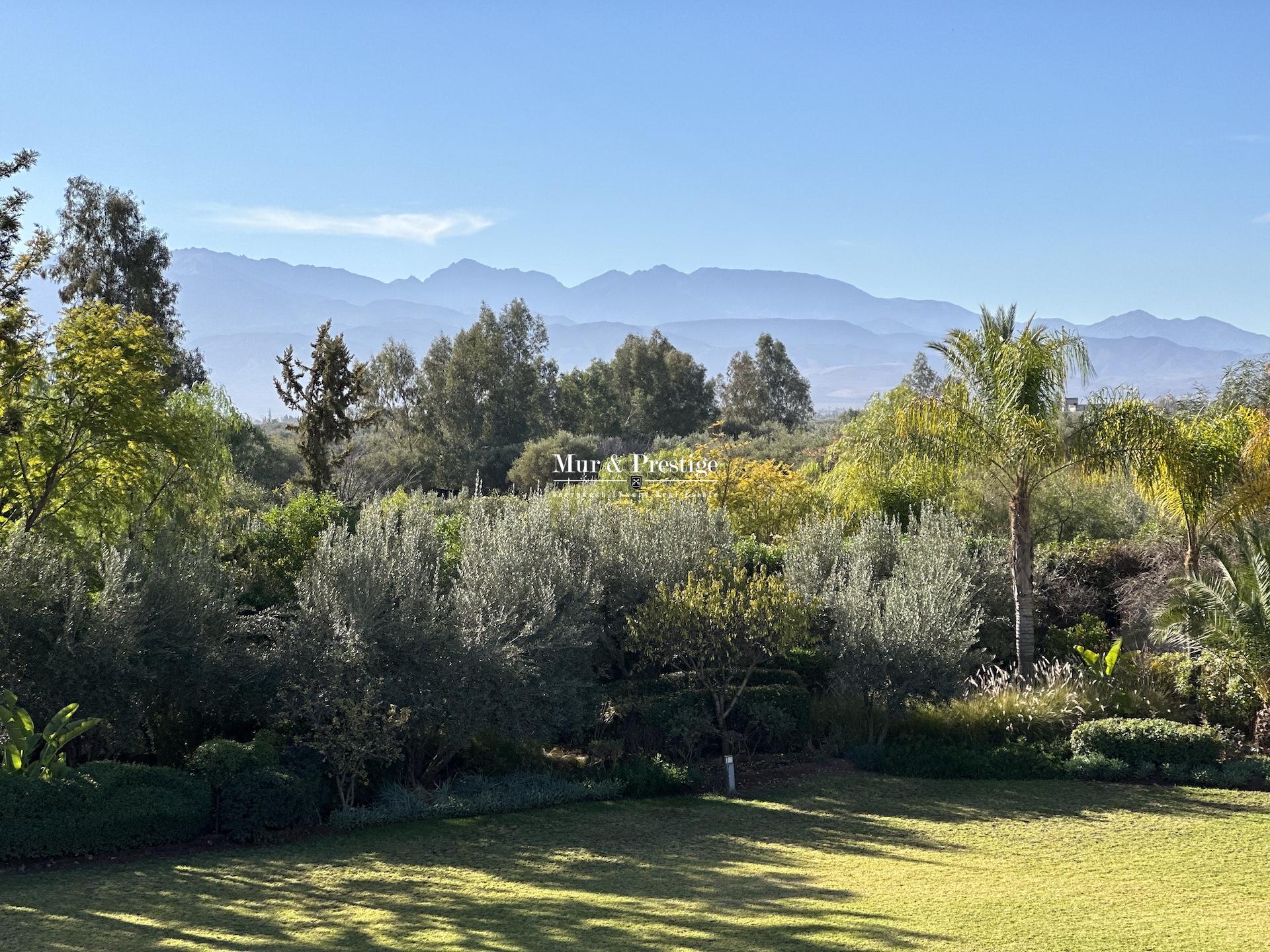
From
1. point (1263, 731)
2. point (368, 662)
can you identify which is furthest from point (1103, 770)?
point (368, 662)

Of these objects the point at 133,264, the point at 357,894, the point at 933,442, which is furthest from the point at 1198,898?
the point at 133,264

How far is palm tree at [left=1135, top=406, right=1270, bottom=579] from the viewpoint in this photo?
15.4 metres

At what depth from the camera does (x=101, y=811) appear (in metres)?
9.32

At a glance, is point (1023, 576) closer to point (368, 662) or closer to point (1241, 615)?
point (1241, 615)

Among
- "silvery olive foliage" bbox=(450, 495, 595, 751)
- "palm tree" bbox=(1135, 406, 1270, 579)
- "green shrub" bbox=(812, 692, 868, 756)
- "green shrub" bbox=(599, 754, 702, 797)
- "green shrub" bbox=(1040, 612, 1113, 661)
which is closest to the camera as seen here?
"silvery olive foliage" bbox=(450, 495, 595, 751)

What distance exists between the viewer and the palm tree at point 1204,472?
1541 cm

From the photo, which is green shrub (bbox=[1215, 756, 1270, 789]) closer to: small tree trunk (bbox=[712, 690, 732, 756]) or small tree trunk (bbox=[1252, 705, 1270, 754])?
small tree trunk (bbox=[1252, 705, 1270, 754])

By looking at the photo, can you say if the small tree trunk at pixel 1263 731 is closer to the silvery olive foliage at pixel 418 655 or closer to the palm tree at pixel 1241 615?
the palm tree at pixel 1241 615

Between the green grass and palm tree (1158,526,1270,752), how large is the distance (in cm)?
180

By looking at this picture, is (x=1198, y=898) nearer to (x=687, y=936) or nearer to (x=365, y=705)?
(x=687, y=936)

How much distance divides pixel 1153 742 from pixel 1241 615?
74.7 inches

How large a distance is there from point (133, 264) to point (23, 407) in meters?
24.8

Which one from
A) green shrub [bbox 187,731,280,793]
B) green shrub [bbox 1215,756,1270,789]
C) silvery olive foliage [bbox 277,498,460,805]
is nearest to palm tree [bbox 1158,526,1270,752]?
green shrub [bbox 1215,756,1270,789]

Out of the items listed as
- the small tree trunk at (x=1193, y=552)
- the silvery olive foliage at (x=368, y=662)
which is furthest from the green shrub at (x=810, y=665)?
the small tree trunk at (x=1193, y=552)
